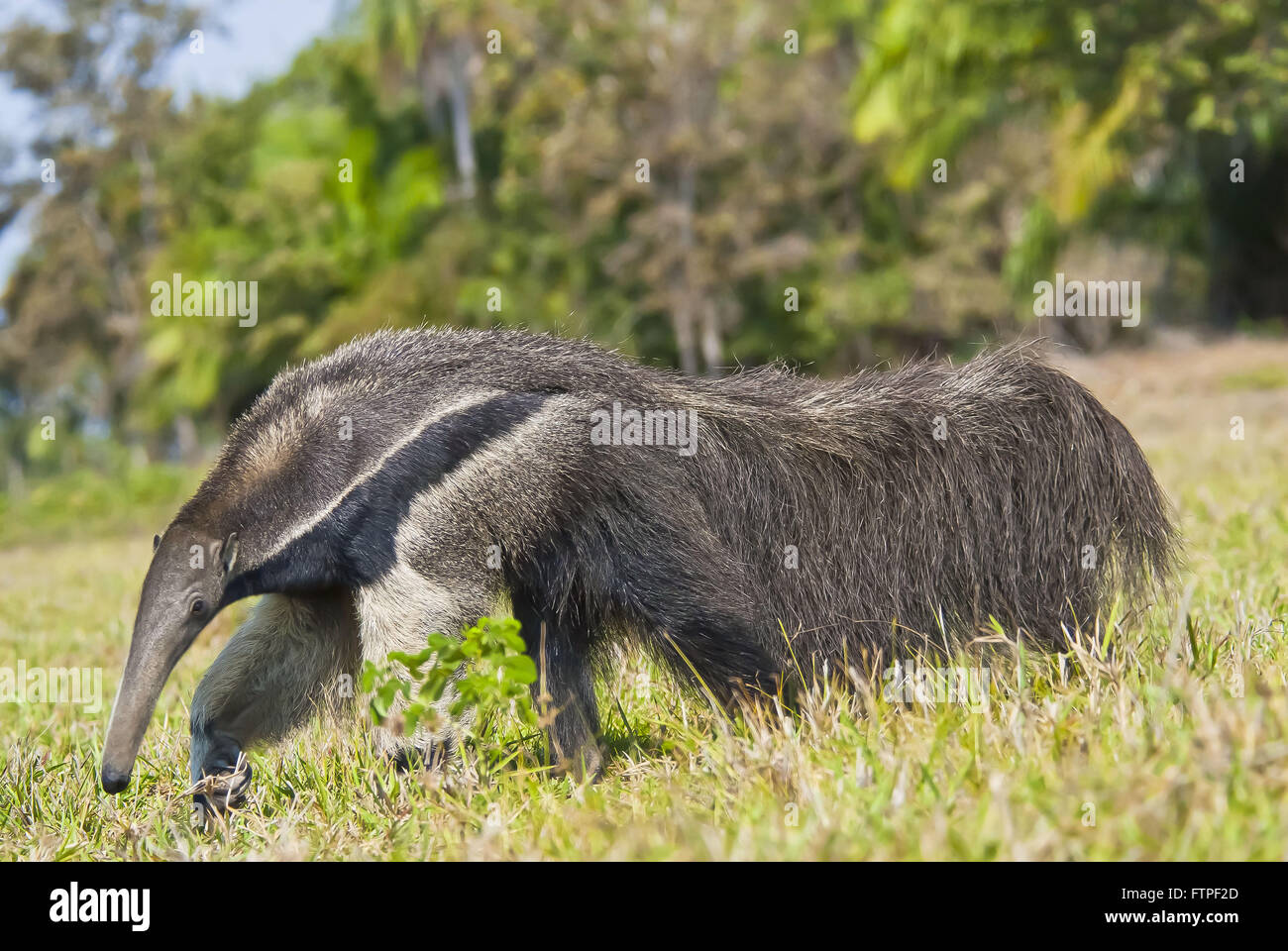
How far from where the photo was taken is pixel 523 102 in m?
22.8

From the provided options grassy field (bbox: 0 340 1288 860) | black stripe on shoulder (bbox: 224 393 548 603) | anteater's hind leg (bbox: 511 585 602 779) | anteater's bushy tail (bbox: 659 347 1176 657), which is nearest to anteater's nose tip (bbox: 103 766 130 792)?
grassy field (bbox: 0 340 1288 860)

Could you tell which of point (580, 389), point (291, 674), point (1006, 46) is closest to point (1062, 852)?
point (580, 389)

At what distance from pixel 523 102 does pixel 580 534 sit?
68.4 feet

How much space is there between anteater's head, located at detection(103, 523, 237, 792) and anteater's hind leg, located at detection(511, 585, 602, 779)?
84 centimetres

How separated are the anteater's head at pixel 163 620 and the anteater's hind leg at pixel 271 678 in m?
0.45

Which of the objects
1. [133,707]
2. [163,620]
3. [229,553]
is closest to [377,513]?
[229,553]

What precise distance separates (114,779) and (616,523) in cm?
138

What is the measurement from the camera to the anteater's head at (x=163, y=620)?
3014 mm

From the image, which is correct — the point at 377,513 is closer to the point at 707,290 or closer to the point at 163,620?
the point at 163,620

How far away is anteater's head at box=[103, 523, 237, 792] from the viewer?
3014 mm

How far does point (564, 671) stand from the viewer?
144 inches

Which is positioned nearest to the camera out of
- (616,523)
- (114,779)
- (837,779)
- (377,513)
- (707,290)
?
(837,779)

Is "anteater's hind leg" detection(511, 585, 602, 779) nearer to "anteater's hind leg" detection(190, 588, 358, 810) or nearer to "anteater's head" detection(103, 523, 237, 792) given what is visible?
"anteater's hind leg" detection(190, 588, 358, 810)
